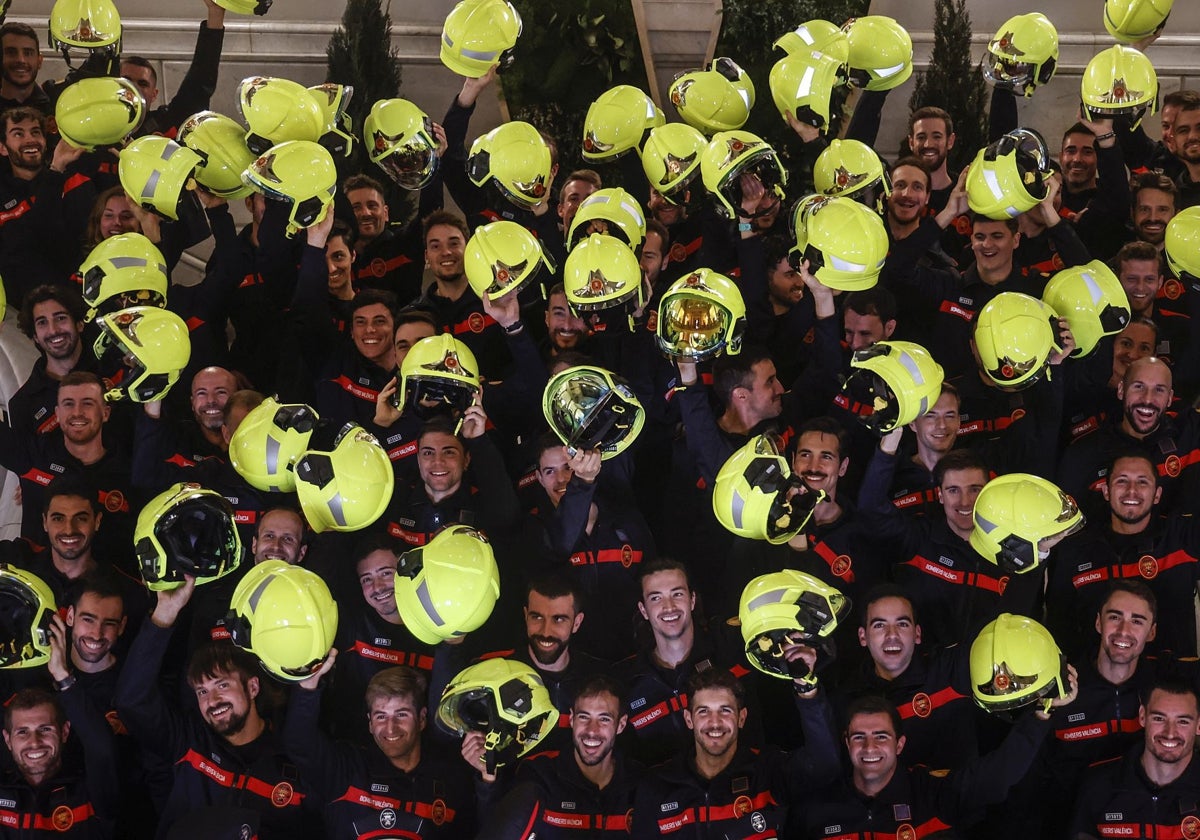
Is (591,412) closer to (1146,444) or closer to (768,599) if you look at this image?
(768,599)

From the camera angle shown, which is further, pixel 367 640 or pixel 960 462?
pixel 960 462

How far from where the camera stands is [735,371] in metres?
6.79

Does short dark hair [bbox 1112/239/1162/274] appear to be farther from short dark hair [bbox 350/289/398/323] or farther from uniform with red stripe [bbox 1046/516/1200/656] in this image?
short dark hair [bbox 350/289/398/323]

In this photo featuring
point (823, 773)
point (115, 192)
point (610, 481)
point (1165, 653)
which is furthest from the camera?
point (115, 192)

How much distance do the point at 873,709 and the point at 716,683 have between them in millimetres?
573

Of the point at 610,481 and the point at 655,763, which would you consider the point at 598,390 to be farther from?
the point at 655,763

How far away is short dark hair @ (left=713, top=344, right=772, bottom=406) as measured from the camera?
6766 mm

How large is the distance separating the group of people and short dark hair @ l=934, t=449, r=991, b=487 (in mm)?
12

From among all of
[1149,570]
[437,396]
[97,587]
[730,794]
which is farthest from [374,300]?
[1149,570]

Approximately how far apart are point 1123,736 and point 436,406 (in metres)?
2.87

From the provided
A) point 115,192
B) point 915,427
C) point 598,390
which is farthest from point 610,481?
point 115,192

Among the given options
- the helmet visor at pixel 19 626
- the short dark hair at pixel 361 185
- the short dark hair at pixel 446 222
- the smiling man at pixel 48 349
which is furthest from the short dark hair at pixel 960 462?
the smiling man at pixel 48 349

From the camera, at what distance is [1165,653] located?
20.7 ft

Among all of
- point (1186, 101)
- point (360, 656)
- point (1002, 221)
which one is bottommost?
point (360, 656)
